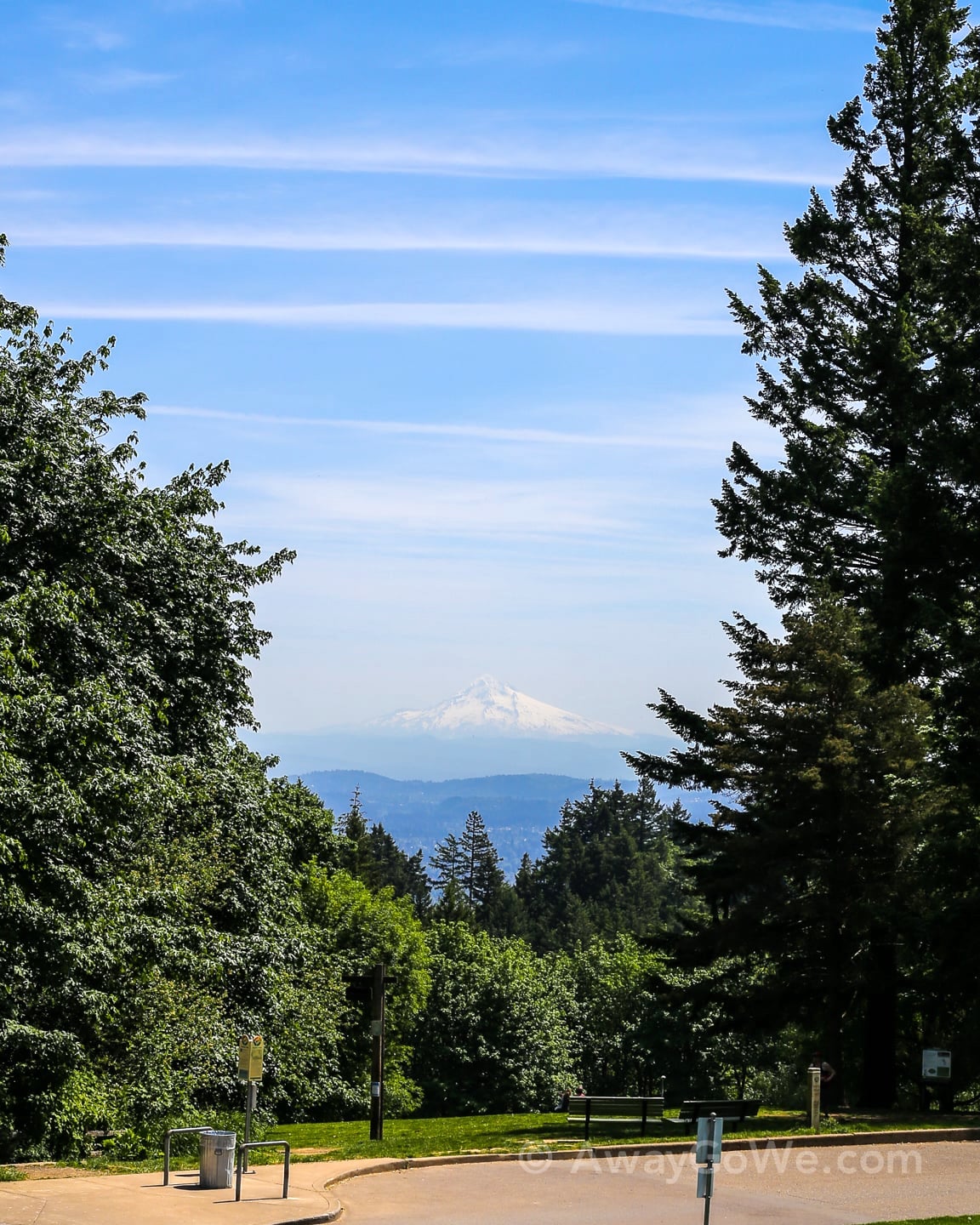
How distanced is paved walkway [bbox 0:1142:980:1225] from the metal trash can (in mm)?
280

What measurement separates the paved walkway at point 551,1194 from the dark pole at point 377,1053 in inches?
130

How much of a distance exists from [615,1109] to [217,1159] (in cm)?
857

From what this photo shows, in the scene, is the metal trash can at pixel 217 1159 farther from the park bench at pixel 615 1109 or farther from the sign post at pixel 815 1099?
the sign post at pixel 815 1099

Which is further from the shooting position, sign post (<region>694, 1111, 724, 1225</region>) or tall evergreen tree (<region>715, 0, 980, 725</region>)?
tall evergreen tree (<region>715, 0, 980, 725</region>)

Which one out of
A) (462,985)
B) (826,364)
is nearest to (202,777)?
(826,364)

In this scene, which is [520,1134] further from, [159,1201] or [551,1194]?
[159,1201]

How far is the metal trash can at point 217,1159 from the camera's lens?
1730 centimetres

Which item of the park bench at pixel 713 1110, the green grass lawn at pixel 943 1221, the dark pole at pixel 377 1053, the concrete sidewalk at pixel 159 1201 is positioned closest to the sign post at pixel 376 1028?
the dark pole at pixel 377 1053

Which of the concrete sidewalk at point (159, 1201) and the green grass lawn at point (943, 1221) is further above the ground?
the green grass lawn at point (943, 1221)

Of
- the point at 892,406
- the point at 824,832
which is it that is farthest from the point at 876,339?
the point at 824,832

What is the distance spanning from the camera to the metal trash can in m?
17.3

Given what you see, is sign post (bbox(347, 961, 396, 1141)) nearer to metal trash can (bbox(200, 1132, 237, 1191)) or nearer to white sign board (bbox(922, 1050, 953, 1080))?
metal trash can (bbox(200, 1132, 237, 1191))

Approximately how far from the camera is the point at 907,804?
29375 mm

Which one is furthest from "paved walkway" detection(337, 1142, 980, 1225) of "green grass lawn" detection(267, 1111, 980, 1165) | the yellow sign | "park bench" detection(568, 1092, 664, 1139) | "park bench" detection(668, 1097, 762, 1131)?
"park bench" detection(568, 1092, 664, 1139)
